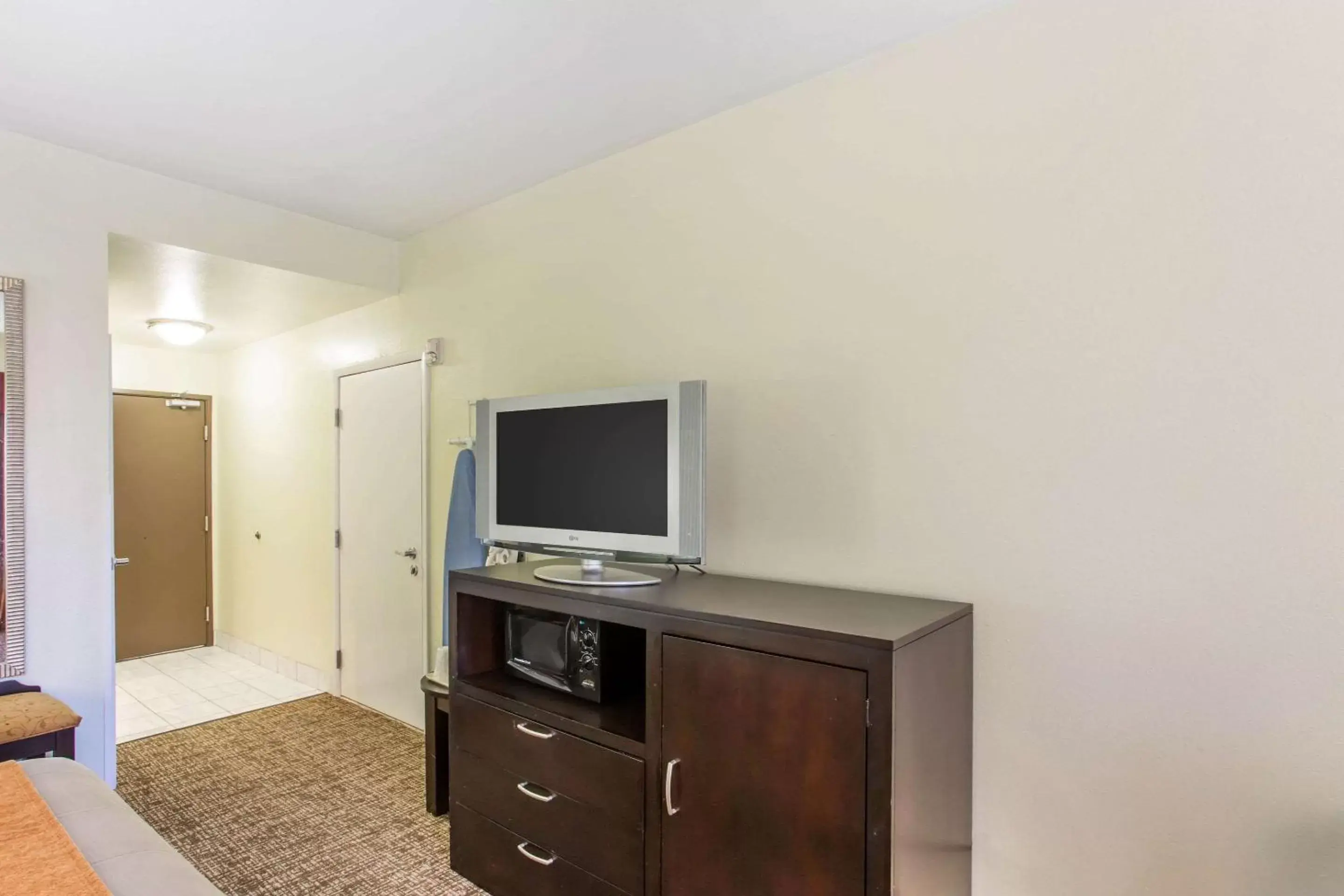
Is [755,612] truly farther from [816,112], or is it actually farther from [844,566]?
[816,112]

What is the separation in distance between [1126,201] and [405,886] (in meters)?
2.82

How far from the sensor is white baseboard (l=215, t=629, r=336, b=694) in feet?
14.2

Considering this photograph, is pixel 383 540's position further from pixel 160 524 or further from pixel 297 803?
pixel 160 524

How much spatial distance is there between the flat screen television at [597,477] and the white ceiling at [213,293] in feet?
5.14

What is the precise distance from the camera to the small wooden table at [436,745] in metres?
2.73

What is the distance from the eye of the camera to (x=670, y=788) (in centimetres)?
171

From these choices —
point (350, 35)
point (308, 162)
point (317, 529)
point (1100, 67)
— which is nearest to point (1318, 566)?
point (1100, 67)

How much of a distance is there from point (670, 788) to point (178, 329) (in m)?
4.30

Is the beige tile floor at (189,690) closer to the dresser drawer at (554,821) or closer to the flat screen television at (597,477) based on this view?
the dresser drawer at (554,821)

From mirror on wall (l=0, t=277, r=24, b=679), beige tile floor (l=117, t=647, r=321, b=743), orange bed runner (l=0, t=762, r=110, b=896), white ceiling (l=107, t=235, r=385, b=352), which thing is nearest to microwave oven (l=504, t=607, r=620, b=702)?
orange bed runner (l=0, t=762, r=110, b=896)

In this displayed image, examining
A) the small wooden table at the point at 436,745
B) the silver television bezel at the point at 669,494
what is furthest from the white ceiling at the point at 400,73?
the small wooden table at the point at 436,745

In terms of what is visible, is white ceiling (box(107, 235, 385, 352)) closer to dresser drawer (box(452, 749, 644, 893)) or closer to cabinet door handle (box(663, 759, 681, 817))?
dresser drawer (box(452, 749, 644, 893))

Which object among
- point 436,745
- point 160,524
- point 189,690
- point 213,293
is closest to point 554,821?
point 436,745

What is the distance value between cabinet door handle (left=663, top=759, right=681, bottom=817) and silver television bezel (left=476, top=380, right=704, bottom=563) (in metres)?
0.53
